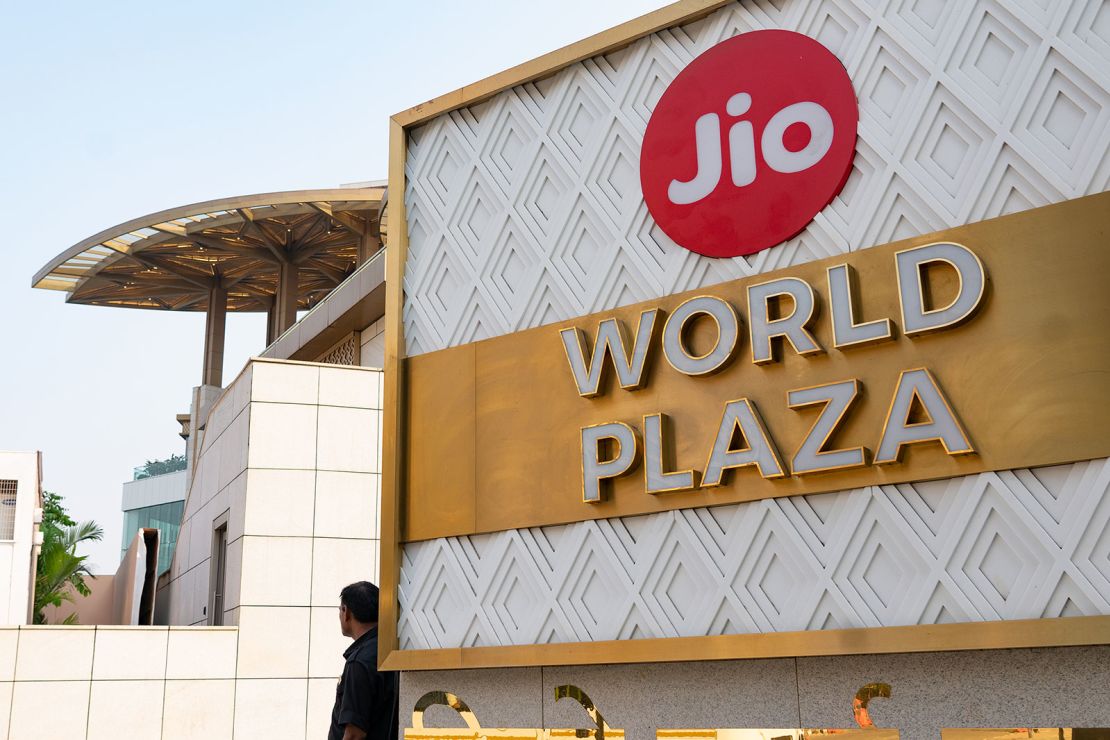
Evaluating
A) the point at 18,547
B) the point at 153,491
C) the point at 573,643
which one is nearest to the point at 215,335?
the point at 18,547

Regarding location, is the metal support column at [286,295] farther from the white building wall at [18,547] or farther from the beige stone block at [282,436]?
the beige stone block at [282,436]

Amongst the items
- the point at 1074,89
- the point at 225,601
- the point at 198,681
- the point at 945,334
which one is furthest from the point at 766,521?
the point at 225,601

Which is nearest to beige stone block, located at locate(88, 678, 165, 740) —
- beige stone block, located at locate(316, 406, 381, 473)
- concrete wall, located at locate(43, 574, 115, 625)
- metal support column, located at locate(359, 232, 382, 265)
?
beige stone block, located at locate(316, 406, 381, 473)

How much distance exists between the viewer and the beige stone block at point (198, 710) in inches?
487

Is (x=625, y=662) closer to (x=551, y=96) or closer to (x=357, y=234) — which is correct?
(x=551, y=96)

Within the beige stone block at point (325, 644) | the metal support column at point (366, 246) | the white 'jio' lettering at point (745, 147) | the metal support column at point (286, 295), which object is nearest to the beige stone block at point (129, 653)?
the beige stone block at point (325, 644)

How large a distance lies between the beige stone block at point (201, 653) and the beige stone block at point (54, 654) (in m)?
0.89

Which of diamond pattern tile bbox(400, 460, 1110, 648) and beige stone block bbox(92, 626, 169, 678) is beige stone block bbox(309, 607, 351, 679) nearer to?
beige stone block bbox(92, 626, 169, 678)

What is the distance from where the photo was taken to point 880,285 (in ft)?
15.1

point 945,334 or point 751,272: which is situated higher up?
point 751,272

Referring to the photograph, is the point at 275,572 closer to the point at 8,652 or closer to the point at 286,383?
the point at 286,383

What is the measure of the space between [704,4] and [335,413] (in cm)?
998

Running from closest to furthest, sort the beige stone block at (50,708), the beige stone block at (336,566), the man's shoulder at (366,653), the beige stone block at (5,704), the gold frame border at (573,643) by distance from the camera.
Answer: the gold frame border at (573,643) < the man's shoulder at (366,653) < the beige stone block at (5,704) < the beige stone block at (50,708) < the beige stone block at (336,566)

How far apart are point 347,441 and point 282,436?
846 millimetres
